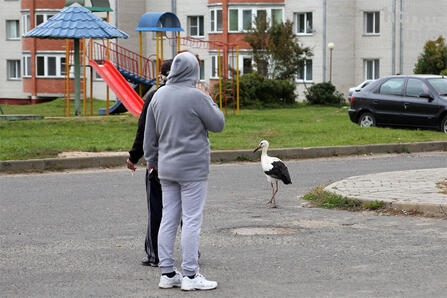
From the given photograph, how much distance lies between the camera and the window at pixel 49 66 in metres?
60.5

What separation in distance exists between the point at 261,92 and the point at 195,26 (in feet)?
55.6

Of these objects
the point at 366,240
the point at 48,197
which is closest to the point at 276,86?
the point at 48,197

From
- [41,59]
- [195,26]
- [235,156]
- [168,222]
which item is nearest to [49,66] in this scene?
[41,59]

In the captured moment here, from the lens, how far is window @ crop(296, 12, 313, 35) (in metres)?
54.8

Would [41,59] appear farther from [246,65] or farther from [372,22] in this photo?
[372,22]

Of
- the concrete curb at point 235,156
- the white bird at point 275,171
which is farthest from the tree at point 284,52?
the white bird at point 275,171

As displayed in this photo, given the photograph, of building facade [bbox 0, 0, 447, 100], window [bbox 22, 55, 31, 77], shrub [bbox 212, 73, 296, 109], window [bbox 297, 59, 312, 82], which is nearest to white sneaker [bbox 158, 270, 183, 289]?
shrub [bbox 212, 73, 296, 109]

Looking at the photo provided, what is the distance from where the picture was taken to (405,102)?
76.7 ft

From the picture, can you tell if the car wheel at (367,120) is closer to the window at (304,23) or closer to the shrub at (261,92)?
the shrub at (261,92)

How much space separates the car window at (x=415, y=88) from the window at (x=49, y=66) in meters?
39.7

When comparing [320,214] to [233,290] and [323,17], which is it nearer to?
[233,290]

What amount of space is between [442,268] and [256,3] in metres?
49.0

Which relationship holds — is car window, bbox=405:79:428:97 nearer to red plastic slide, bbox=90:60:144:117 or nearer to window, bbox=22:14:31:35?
red plastic slide, bbox=90:60:144:117

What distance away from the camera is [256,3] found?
182 feet
